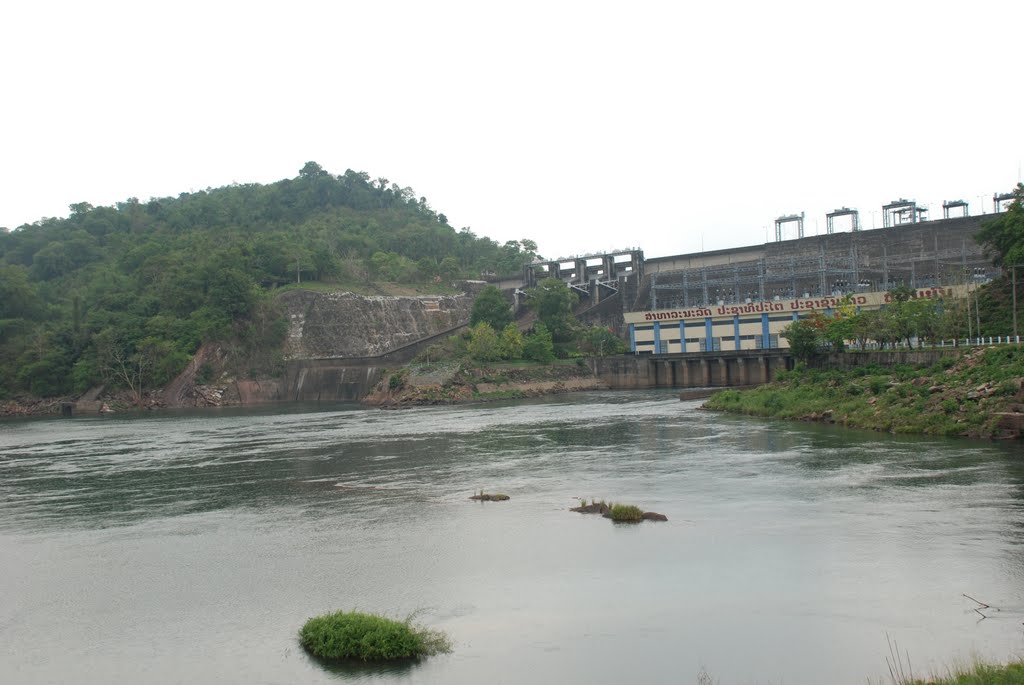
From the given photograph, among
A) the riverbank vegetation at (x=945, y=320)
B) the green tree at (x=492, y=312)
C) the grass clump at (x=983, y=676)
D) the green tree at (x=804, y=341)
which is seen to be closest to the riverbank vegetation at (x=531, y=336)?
the green tree at (x=492, y=312)

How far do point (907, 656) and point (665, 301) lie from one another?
10376 centimetres

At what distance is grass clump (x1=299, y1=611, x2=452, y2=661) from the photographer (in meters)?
15.6

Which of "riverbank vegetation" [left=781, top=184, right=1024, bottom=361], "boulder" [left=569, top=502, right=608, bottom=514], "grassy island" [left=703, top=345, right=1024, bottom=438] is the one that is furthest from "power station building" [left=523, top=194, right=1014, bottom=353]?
"boulder" [left=569, top=502, right=608, bottom=514]

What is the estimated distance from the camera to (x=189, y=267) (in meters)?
114

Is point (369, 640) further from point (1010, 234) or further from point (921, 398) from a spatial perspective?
point (1010, 234)

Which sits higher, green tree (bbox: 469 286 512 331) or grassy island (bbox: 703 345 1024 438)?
green tree (bbox: 469 286 512 331)

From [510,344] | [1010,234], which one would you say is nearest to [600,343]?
[510,344]

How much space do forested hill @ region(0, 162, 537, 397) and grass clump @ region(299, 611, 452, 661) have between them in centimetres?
9134

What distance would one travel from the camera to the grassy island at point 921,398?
36.6 metres

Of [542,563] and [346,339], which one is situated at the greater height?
[346,339]

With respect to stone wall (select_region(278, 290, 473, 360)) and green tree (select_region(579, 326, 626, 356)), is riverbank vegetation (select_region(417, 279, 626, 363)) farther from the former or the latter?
stone wall (select_region(278, 290, 473, 360))

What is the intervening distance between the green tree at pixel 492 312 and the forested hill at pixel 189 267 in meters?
24.5

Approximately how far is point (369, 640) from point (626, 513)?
11007 mm

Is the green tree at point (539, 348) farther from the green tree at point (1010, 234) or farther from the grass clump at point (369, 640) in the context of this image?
the grass clump at point (369, 640)
